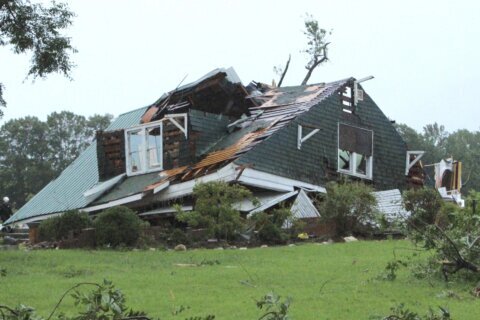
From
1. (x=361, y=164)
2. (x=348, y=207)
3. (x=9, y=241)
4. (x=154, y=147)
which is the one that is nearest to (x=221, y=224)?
(x=348, y=207)

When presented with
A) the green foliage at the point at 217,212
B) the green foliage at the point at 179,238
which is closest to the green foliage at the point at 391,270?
the green foliage at the point at 217,212

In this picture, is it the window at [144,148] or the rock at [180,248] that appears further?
the window at [144,148]

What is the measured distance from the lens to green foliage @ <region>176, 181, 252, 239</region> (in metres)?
18.3

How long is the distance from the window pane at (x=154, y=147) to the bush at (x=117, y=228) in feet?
28.7

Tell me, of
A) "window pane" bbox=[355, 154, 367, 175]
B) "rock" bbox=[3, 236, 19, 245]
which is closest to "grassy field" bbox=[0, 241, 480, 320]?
"rock" bbox=[3, 236, 19, 245]

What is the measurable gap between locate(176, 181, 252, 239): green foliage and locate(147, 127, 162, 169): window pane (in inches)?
293

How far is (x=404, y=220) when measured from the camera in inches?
468

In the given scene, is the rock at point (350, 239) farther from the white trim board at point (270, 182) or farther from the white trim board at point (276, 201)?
the white trim board at point (270, 182)

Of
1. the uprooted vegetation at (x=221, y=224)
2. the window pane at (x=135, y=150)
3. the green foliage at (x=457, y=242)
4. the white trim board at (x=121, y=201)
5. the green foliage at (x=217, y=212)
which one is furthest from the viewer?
the window pane at (x=135, y=150)

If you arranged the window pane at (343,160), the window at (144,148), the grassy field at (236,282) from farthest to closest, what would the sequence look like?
1. the window pane at (343,160)
2. the window at (144,148)
3. the grassy field at (236,282)

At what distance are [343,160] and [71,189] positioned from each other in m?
10.2

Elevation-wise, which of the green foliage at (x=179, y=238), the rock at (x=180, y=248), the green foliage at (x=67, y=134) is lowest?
the rock at (x=180, y=248)

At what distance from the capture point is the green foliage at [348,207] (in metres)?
19.3

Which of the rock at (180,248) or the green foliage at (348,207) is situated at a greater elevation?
the green foliage at (348,207)
